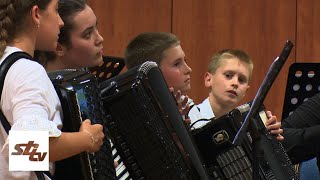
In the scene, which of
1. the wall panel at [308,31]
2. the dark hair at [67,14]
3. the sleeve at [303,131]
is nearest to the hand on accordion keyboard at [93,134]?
the dark hair at [67,14]

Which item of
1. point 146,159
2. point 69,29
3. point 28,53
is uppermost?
point 69,29

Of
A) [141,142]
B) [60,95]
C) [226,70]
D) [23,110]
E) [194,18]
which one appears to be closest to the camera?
[23,110]

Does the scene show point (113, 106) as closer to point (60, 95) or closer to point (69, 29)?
point (60, 95)

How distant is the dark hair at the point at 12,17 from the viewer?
1.89 m

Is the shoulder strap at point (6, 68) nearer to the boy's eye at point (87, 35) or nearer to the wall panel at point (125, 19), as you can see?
the boy's eye at point (87, 35)

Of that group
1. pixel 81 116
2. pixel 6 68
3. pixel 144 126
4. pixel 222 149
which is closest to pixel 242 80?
pixel 222 149

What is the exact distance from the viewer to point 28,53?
1.92 m

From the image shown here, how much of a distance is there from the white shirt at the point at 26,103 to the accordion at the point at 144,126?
9.2 inches

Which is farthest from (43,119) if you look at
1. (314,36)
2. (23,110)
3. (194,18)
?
(314,36)

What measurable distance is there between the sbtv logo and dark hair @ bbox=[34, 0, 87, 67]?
2.11 ft

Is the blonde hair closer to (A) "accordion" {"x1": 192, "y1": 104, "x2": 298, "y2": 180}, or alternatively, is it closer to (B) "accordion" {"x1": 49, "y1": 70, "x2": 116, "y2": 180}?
(A) "accordion" {"x1": 192, "y1": 104, "x2": 298, "y2": 180}

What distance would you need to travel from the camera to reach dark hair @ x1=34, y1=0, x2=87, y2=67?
2.41 m

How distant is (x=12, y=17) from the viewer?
191 centimetres

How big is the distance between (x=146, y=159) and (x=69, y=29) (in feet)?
2.02
